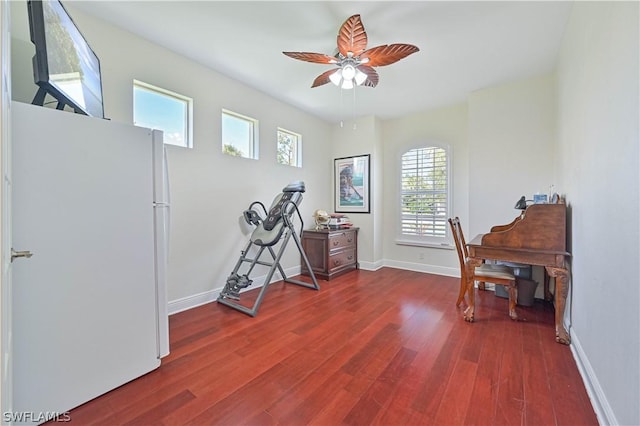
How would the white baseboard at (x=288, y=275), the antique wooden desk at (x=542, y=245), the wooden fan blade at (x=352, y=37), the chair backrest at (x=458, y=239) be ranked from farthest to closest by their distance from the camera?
1. the white baseboard at (x=288, y=275)
2. the chair backrest at (x=458, y=239)
3. the antique wooden desk at (x=542, y=245)
4. the wooden fan blade at (x=352, y=37)

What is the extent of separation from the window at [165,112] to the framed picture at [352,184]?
9.00 ft

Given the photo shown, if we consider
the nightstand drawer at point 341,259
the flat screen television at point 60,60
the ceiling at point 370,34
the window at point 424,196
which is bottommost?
the nightstand drawer at point 341,259

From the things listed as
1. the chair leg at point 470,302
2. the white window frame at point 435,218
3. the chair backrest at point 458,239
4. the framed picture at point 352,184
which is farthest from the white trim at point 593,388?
the framed picture at point 352,184

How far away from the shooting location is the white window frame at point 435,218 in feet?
13.4

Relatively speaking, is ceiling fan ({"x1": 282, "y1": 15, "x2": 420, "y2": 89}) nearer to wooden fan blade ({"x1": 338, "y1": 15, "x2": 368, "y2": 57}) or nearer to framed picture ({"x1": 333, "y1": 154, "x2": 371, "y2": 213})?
wooden fan blade ({"x1": 338, "y1": 15, "x2": 368, "y2": 57})

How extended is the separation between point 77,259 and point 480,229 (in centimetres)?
412

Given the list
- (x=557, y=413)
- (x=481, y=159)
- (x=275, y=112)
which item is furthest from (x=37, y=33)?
(x=481, y=159)

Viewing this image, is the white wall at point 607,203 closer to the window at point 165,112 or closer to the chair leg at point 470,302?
the chair leg at point 470,302

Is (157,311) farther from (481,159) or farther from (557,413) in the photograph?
(481,159)

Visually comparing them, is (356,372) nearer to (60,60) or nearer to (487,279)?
(487,279)

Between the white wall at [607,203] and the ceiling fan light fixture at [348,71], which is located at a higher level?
the ceiling fan light fixture at [348,71]

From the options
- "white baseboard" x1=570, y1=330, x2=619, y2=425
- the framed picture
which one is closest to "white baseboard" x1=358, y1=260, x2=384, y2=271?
the framed picture

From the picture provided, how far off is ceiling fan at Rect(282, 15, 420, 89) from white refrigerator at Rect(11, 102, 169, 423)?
1564 mm

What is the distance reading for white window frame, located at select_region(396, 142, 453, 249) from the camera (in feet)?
13.4
